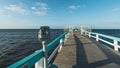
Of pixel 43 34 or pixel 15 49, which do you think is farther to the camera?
pixel 15 49

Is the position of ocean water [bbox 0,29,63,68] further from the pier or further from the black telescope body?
the black telescope body

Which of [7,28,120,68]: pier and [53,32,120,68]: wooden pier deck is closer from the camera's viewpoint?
[7,28,120,68]: pier

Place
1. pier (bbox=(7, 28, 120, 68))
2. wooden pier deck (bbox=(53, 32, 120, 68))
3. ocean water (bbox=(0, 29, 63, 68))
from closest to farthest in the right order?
pier (bbox=(7, 28, 120, 68)), wooden pier deck (bbox=(53, 32, 120, 68)), ocean water (bbox=(0, 29, 63, 68))

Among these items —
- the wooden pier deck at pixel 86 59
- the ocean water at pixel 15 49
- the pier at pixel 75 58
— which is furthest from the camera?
the ocean water at pixel 15 49

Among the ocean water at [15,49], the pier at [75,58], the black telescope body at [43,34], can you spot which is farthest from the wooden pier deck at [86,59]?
the ocean water at [15,49]

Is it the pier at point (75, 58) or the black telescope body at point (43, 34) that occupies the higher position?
the black telescope body at point (43, 34)

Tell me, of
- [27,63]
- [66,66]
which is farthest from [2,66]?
[27,63]

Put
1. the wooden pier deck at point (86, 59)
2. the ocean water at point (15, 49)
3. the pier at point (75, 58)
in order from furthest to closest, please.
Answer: the ocean water at point (15, 49)
the wooden pier deck at point (86, 59)
the pier at point (75, 58)

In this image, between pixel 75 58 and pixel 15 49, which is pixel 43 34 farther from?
pixel 15 49

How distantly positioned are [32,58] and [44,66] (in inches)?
28.6

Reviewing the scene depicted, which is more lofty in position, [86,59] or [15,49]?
[86,59]

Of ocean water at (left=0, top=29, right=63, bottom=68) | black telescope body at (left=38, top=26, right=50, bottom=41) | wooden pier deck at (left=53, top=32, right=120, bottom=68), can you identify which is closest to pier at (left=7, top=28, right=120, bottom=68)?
wooden pier deck at (left=53, top=32, right=120, bottom=68)

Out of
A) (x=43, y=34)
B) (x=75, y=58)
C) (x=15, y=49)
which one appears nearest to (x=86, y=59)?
(x=75, y=58)

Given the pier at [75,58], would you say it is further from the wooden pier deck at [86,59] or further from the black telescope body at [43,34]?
the black telescope body at [43,34]
